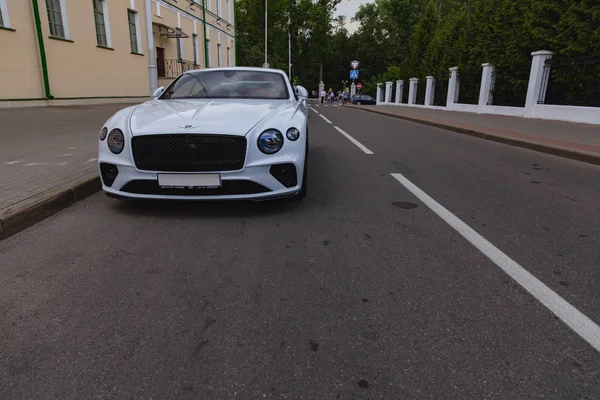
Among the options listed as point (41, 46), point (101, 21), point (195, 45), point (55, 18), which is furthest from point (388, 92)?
point (41, 46)

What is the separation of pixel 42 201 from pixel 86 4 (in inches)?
657

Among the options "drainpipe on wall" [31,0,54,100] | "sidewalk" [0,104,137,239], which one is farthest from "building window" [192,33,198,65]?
"sidewalk" [0,104,137,239]

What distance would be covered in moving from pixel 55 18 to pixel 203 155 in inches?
626

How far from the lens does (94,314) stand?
92.4 inches

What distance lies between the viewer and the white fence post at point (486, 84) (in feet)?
66.3

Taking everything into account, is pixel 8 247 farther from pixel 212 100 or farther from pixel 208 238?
pixel 212 100

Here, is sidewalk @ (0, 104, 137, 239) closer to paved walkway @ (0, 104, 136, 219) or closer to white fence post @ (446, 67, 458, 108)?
paved walkway @ (0, 104, 136, 219)

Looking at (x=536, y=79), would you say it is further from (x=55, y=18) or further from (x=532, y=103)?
(x=55, y=18)

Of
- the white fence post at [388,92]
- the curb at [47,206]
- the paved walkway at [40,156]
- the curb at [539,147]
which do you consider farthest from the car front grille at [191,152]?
the white fence post at [388,92]

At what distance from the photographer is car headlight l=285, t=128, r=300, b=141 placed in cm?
397

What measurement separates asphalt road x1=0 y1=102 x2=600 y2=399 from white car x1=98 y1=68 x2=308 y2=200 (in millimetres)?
311

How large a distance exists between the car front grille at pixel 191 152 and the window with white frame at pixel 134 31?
19.6m

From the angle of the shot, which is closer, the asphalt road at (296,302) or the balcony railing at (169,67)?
the asphalt road at (296,302)

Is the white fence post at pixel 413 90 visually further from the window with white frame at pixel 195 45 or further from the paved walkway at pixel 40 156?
the paved walkway at pixel 40 156
